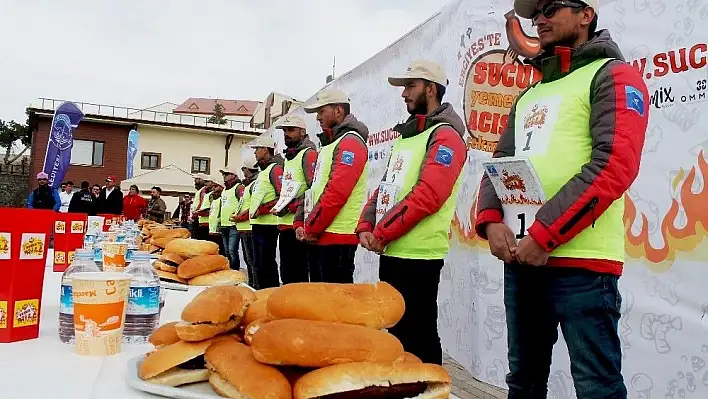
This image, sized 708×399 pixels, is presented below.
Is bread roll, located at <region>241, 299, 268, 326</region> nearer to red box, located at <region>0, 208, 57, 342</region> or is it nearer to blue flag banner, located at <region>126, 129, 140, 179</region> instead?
red box, located at <region>0, 208, 57, 342</region>

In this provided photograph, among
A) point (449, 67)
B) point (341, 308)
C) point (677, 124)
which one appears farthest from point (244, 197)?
point (341, 308)

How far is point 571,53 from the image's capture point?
1982mm

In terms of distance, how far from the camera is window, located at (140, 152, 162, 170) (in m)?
27.9

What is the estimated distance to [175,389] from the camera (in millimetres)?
1105

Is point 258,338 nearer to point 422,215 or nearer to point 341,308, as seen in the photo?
point 341,308

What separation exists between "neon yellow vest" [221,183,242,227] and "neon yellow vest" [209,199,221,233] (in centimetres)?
74

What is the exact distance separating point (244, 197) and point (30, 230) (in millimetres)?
6163

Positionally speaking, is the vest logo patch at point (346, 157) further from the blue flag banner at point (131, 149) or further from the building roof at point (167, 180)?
the blue flag banner at point (131, 149)

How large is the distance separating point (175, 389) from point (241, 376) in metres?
0.15

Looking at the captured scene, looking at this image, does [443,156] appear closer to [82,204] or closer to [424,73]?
[424,73]

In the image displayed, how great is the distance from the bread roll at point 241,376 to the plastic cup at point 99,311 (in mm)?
317

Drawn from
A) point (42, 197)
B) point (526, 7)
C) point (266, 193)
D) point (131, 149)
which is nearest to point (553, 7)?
point (526, 7)

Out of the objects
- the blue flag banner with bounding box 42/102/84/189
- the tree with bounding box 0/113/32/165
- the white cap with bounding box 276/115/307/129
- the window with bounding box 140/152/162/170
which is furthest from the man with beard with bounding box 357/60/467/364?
the tree with bounding box 0/113/32/165

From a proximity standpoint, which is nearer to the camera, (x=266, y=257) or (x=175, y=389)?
(x=175, y=389)
